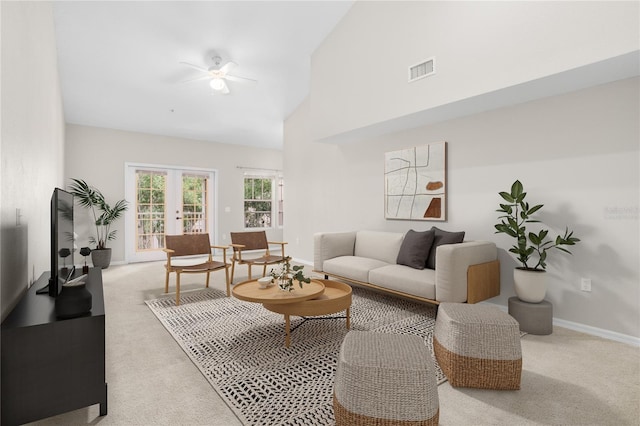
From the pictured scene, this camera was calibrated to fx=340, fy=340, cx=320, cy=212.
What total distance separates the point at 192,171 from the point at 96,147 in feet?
6.07

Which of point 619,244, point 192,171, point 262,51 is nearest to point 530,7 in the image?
point 619,244

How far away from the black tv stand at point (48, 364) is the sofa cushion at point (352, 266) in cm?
283

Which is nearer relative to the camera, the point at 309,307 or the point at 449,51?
the point at 309,307

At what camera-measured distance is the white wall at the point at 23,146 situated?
1.71m

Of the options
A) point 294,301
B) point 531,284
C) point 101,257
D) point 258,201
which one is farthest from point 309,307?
point 258,201

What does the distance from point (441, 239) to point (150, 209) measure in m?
5.99

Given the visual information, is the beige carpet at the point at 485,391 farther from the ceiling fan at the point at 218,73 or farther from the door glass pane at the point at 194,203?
the door glass pane at the point at 194,203

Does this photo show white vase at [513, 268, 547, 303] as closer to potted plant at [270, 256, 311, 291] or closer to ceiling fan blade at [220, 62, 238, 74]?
potted plant at [270, 256, 311, 291]

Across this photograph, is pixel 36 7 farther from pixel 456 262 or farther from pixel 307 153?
pixel 307 153

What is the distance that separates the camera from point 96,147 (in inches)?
257

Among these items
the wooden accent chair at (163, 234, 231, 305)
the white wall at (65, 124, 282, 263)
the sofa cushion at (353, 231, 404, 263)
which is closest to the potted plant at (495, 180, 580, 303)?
the sofa cushion at (353, 231, 404, 263)

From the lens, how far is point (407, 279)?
140 inches

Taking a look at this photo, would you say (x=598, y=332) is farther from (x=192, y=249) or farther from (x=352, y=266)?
(x=192, y=249)

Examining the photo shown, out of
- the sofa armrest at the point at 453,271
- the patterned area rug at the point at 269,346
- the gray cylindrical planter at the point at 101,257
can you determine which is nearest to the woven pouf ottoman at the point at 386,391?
the patterned area rug at the point at 269,346
